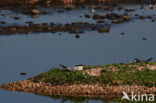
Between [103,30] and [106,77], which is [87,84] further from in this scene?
[103,30]

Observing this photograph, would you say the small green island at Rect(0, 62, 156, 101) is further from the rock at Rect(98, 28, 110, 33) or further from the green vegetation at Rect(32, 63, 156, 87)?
the rock at Rect(98, 28, 110, 33)

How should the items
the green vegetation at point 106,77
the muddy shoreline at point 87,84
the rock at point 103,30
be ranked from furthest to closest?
the rock at point 103,30 < the green vegetation at point 106,77 < the muddy shoreline at point 87,84

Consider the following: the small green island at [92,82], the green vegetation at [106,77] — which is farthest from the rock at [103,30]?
the green vegetation at [106,77]

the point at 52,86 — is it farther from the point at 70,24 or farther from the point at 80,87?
the point at 70,24

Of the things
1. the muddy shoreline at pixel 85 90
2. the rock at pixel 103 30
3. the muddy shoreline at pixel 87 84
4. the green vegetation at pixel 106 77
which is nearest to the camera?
the muddy shoreline at pixel 85 90

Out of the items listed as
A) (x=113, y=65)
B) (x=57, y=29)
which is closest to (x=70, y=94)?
(x=113, y=65)

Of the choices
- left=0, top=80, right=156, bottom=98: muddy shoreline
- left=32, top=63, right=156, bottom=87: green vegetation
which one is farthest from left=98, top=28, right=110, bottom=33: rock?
left=0, top=80, right=156, bottom=98: muddy shoreline

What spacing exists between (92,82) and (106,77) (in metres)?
0.76

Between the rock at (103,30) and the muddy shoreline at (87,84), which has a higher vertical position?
the muddy shoreline at (87,84)

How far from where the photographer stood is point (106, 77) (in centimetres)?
2486

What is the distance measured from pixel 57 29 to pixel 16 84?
63.4ft

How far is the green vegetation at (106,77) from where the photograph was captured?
24422mm

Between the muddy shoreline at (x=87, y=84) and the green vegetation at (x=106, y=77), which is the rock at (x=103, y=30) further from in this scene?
the green vegetation at (x=106, y=77)

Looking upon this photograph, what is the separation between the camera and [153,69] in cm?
2614
